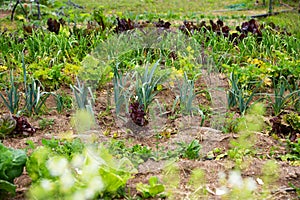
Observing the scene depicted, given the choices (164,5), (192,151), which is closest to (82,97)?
(192,151)

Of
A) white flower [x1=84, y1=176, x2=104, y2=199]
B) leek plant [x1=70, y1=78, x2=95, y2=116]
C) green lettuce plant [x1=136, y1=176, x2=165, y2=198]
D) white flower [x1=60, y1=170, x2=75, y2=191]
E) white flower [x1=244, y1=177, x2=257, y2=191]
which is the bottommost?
white flower [x1=244, y1=177, x2=257, y2=191]

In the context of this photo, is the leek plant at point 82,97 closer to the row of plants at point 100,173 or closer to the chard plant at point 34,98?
the chard plant at point 34,98

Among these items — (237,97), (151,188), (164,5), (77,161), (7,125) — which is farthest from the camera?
(164,5)

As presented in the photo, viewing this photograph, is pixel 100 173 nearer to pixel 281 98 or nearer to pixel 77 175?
pixel 77 175

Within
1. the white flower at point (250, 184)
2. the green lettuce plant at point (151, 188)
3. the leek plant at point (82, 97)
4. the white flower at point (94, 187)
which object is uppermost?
the leek plant at point (82, 97)

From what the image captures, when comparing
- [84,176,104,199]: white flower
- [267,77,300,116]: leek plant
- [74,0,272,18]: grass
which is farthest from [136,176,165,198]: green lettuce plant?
[74,0,272,18]: grass

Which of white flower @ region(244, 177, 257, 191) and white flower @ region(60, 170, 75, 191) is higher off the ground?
white flower @ region(60, 170, 75, 191)

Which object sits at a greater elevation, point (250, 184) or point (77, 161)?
point (77, 161)

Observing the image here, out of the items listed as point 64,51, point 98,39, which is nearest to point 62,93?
point 64,51

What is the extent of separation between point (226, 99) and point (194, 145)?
38.4 inches

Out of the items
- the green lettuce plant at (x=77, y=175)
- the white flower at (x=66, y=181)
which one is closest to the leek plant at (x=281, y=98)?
the green lettuce plant at (x=77, y=175)

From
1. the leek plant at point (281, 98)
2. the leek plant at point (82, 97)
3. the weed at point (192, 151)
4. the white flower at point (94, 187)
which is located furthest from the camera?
the leek plant at point (281, 98)

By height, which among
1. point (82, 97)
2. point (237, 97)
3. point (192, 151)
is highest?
point (82, 97)

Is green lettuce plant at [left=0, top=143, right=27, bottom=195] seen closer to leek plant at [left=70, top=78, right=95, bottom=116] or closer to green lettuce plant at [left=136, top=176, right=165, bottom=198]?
green lettuce plant at [left=136, top=176, right=165, bottom=198]
